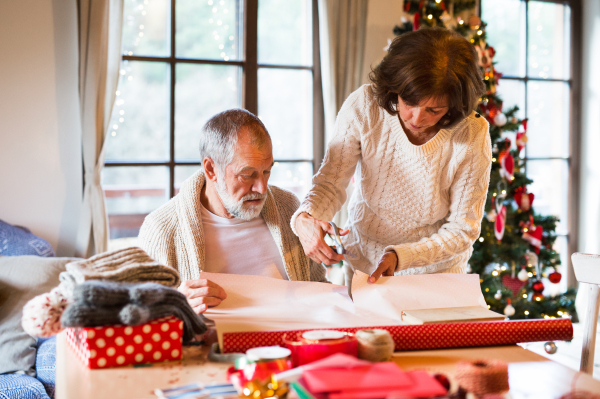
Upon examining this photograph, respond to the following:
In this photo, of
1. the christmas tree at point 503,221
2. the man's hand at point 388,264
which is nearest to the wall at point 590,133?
the christmas tree at point 503,221

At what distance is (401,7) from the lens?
3.90 metres

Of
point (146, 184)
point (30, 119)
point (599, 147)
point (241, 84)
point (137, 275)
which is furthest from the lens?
point (599, 147)

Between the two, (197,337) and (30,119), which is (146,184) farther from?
(197,337)

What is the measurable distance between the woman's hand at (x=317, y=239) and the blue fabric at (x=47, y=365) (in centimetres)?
138

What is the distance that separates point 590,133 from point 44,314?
4.83m

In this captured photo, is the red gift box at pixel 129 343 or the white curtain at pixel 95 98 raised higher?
the white curtain at pixel 95 98

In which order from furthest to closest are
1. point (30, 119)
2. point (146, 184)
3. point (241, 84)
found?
point (241, 84) < point (146, 184) < point (30, 119)

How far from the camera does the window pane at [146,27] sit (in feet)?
11.0

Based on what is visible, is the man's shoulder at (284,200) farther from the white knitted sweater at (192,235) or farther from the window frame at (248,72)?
the window frame at (248,72)

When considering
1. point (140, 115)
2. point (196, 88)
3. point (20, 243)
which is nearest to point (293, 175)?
point (196, 88)

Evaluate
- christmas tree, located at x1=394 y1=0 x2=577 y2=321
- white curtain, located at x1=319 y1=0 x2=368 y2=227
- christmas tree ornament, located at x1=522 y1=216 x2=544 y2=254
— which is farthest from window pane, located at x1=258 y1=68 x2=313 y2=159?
christmas tree ornament, located at x1=522 y1=216 x2=544 y2=254

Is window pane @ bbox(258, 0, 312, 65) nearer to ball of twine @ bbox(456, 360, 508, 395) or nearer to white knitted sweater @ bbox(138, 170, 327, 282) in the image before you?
white knitted sweater @ bbox(138, 170, 327, 282)

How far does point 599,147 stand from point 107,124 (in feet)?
13.1

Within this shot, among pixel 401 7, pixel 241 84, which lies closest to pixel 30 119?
pixel 241 84
